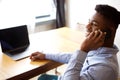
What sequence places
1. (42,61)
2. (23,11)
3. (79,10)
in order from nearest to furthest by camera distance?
(42,61) < (23,11) < (79,10)

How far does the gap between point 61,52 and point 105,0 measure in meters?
1.39

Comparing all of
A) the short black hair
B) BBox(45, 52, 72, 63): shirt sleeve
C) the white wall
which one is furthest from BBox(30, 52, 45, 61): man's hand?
the white wall

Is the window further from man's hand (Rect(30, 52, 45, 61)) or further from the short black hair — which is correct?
the short black hair

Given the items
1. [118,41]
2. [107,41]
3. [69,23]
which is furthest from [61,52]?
[69,23]

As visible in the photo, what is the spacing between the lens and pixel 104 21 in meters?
1.08

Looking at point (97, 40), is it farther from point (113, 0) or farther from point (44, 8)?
point (44, 8)

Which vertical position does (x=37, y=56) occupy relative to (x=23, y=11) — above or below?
below

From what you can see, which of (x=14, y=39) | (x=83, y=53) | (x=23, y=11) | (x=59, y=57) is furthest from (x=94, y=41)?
(x=23, y=11)

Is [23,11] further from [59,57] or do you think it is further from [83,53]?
[83,53]

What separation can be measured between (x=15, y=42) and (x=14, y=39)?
3cm

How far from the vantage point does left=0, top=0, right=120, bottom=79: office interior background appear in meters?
2.50

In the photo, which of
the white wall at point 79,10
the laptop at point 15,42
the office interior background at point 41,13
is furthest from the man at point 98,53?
the white wall at point 79,10

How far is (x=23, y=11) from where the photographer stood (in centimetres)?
267

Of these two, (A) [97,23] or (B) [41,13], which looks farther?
(B) [41,13]
